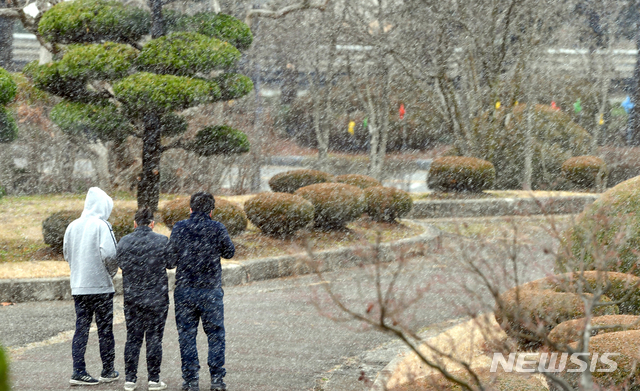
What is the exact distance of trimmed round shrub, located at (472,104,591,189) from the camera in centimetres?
2181

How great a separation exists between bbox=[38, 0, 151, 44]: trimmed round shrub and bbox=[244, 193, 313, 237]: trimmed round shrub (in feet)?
12.4

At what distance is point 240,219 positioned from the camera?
12609 millimetres

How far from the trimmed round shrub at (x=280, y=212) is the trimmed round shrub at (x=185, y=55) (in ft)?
8.20

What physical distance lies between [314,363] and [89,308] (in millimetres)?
2181

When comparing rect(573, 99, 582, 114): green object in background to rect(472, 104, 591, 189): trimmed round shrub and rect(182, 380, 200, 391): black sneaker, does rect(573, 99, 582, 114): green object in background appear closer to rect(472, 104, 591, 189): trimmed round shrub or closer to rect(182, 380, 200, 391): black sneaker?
rect(472, 104, 591, 189): trimmed round shrub

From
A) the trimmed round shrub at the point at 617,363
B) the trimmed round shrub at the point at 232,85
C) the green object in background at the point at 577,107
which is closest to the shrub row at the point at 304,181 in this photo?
the trimmed round shrub at the point at 232,85

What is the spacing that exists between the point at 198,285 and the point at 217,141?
315 inches

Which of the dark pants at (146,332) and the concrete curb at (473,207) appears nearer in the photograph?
the dark pants at (146,332)

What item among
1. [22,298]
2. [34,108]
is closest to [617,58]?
[34,108]

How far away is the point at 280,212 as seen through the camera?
43.0 feet

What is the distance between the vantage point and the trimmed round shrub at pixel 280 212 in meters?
13.1

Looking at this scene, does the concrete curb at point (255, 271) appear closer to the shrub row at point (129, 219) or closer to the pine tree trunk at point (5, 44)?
the shrub row at point (129, 219)

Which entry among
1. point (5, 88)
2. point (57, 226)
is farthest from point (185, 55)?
point (57, 226)

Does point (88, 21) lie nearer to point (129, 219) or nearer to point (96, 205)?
point (129, 219)
